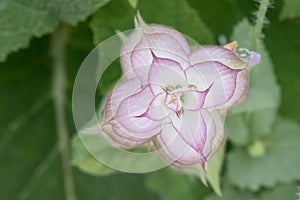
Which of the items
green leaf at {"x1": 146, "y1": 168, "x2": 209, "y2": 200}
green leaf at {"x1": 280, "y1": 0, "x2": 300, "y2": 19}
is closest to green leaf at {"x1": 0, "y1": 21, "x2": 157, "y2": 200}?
green leaf at {"x1": 146, "y1": 168, "x2": 209, "y2": 200}

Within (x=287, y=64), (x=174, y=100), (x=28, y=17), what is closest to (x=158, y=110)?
(x=174, y=100)

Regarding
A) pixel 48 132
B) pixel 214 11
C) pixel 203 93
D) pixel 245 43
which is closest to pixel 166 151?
pixel 203 93

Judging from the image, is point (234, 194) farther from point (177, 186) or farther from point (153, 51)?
point (153, 51)

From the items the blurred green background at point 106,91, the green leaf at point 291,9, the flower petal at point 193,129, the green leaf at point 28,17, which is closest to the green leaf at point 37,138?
the blurred green background at point 106,91

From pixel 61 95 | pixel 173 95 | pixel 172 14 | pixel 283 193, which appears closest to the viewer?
pixel 173 95

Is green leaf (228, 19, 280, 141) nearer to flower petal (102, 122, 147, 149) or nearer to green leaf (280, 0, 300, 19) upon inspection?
green leaf (280, 0, 300, 19)

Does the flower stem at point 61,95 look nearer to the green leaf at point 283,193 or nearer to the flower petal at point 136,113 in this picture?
the green leaf at point 283,193
